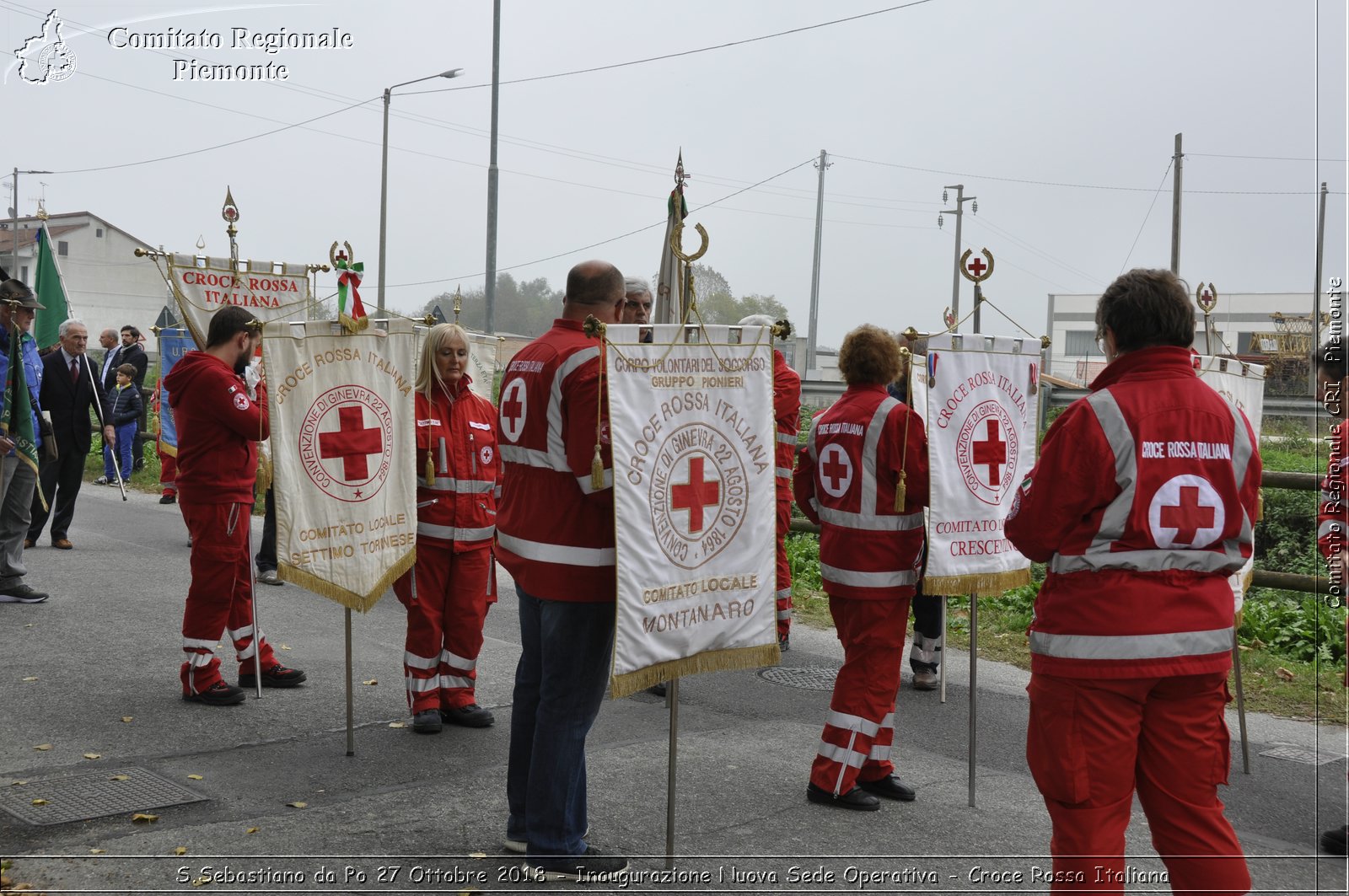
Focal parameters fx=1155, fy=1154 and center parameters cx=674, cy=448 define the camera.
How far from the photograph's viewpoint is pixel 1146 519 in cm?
323

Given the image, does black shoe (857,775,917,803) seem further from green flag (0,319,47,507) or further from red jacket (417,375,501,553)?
green flag (0,319,47,507)

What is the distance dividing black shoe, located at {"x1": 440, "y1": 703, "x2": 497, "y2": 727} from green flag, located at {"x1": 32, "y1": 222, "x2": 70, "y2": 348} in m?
4.47

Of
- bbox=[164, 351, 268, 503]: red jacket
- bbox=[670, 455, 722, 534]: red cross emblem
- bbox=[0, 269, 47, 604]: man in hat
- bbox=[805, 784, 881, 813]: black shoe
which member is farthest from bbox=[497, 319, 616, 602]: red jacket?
bbox=[0, 269, 47, 604]: man in hat

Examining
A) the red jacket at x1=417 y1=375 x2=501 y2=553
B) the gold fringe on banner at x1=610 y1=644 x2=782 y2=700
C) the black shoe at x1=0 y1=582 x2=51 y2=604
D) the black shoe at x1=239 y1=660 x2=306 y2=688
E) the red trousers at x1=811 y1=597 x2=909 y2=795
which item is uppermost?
the red jacket at x1=417 y1=375 x2=501 y2=553

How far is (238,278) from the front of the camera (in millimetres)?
6840

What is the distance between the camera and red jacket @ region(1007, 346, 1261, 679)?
323 cm

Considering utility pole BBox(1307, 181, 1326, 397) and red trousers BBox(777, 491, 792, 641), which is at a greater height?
utility pole BBox(1307, 181, 1326, 397)

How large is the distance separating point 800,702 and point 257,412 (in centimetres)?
340

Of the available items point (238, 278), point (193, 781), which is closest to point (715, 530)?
point (193, 781)

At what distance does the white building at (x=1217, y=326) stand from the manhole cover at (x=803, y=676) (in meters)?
2.43

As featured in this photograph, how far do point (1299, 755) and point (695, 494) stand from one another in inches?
152

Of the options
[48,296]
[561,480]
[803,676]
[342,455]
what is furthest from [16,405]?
[803,676]

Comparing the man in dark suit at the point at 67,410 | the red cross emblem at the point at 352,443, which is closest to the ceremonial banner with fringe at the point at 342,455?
the red cross emblem at the point at 352,443

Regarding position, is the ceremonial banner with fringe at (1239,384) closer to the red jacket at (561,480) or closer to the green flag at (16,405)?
the red jacket at (561,480)
